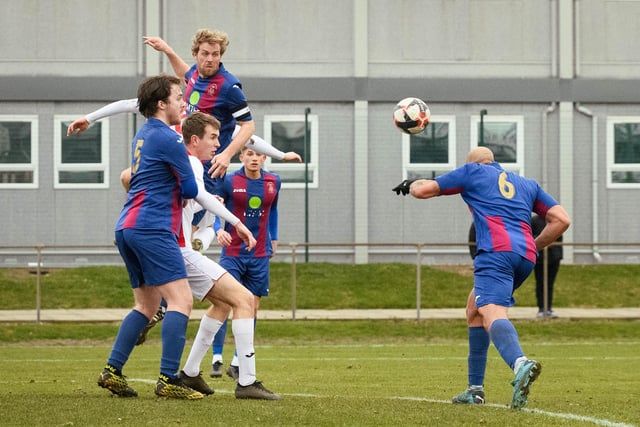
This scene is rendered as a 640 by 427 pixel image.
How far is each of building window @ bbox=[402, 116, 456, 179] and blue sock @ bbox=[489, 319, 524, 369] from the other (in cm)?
2162

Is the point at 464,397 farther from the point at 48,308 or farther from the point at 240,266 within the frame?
the point at 48,308

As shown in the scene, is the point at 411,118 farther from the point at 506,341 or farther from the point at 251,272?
the point at 251,272

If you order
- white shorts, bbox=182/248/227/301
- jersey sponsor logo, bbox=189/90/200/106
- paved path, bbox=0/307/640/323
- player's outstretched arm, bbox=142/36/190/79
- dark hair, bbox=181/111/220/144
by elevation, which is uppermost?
player's outstretched arm, bbox=142/36/190/79

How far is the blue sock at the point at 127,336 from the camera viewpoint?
9078 mm

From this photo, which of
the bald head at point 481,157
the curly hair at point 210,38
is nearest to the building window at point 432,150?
the curly hair at point 210,38

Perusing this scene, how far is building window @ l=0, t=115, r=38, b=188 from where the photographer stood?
99.3ft

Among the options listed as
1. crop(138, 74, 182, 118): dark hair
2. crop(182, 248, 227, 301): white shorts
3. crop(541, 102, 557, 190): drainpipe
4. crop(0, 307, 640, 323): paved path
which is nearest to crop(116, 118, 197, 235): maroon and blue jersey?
crop(138, 74, 182, 118): dark hair

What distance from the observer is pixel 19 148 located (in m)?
30.5

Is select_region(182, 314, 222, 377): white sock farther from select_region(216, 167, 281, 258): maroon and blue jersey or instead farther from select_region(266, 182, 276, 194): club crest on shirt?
select_region(266, 182, 276, 194): club crest on shirt

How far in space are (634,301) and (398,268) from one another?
514cm

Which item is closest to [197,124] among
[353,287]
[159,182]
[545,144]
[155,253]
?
[159,182]

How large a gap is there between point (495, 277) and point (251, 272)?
15.6 feet

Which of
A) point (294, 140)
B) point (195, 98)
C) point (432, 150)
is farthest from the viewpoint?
point (432, 150)

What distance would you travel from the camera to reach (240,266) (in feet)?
44.2
